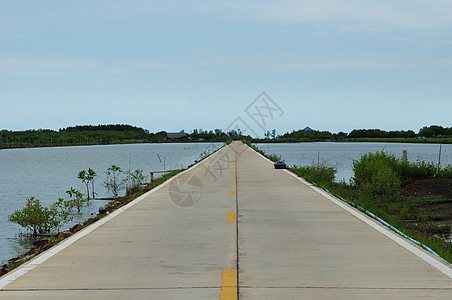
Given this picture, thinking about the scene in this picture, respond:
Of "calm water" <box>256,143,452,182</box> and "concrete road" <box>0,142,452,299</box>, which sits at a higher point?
"concrete road" <box>0,142,452,299</box>

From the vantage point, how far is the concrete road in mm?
6008

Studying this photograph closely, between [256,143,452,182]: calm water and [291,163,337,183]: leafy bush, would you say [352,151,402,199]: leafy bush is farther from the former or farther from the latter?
[256,143,452,182]: calm water

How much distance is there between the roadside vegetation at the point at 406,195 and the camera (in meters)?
11.4

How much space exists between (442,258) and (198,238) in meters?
4.12

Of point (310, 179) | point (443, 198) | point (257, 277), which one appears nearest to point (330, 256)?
point (257, 277)

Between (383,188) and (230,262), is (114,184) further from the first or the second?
(230,262)

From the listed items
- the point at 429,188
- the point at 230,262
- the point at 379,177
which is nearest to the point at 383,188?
the point at 379,177

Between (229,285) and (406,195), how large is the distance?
14717 millimetres

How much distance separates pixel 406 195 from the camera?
19.2 metres

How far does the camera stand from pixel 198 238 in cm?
921

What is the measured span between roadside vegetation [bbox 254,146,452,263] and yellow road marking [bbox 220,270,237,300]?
341cm

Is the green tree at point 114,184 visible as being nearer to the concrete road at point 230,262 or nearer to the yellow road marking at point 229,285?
the concrete road at point 230,262

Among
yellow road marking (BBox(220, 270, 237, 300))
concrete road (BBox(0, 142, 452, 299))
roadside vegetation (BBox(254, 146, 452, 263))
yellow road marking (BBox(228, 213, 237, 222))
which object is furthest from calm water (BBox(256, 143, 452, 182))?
yellow road marking (BBox(220, 270, 237, 300))

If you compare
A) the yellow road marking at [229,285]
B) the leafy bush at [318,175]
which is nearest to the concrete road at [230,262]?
the yellow road marking at [229,285]
